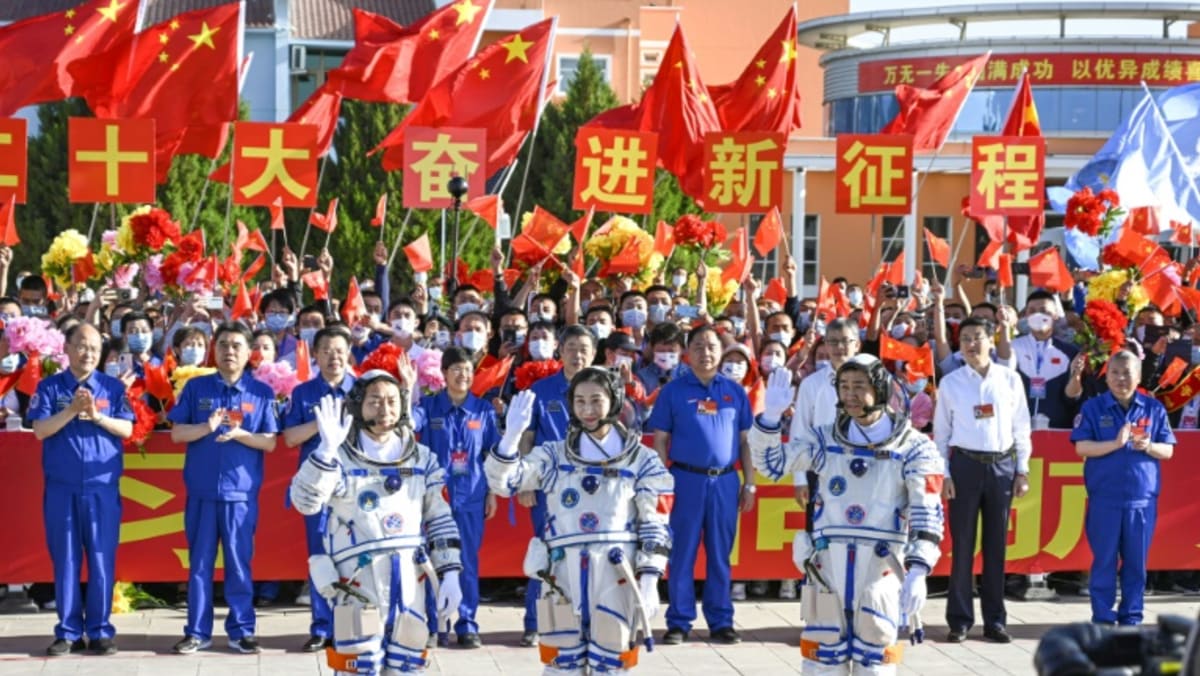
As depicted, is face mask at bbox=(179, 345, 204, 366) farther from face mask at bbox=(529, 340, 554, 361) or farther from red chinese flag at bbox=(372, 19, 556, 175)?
red chinese flag at bbox=(372, 19, 556, 175)

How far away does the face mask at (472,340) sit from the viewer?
1119 cm

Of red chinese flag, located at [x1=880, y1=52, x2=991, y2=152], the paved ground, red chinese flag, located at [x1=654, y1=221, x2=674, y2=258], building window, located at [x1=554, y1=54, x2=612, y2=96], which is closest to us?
the paved ground

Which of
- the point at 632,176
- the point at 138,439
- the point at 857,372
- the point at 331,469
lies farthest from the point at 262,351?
the point at 632,176

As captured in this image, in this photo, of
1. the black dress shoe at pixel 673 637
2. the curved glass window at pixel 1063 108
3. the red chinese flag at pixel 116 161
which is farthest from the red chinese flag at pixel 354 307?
the curved glass window at pixel 1063 108

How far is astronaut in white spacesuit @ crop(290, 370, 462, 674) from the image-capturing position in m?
7.70

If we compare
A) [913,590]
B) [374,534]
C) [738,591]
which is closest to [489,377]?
[738,591]

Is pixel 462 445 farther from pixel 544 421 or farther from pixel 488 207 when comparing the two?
pixel 488 207

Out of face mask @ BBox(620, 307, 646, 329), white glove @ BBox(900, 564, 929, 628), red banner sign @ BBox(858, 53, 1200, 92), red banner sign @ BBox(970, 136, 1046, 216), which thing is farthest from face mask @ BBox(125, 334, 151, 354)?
red banner sign @ BBox(858, 53, 1200, 92)

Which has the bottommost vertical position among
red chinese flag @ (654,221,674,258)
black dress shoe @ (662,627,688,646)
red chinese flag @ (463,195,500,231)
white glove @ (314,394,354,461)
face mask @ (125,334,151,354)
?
black dress shoe @ (662,627,688,646)

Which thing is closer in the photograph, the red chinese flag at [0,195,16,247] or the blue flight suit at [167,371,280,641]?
the blue flight suit at [167,371,280,641]

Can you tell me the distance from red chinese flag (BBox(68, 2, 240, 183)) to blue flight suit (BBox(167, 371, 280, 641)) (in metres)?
5.83

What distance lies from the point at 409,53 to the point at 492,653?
794 cm

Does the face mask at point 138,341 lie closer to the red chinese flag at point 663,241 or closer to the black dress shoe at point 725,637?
the black dress shoe at point 725,637

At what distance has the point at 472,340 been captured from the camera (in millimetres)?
11195
